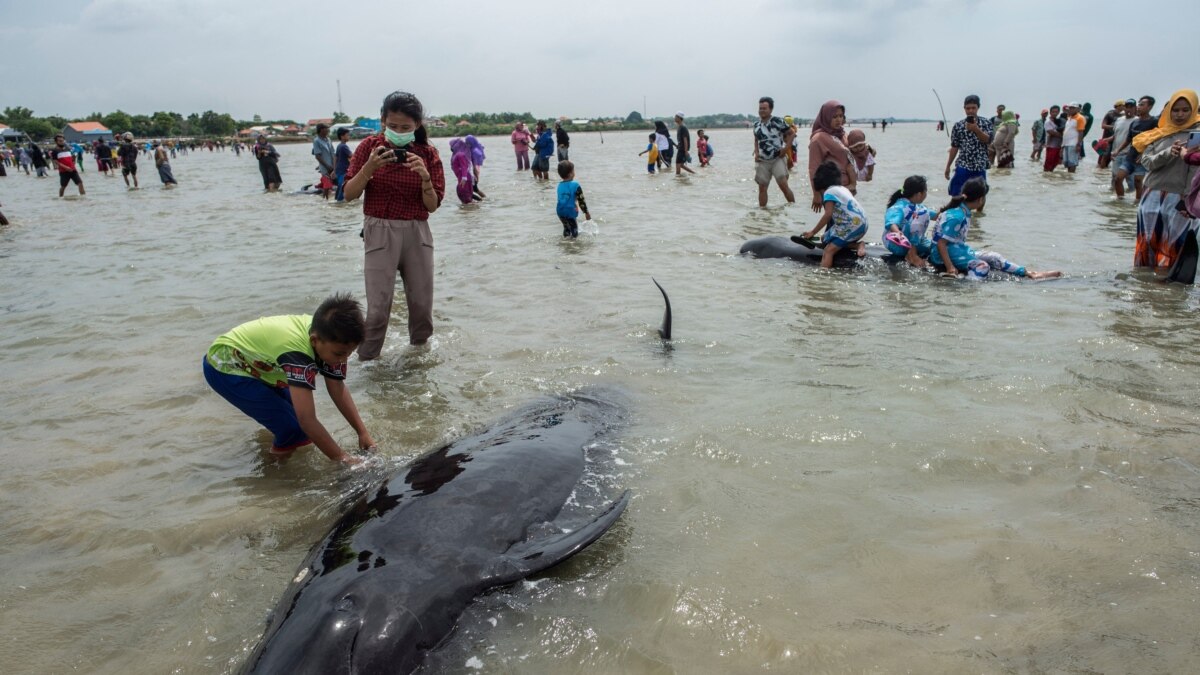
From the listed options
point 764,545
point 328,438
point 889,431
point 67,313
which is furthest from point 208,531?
point 67,313

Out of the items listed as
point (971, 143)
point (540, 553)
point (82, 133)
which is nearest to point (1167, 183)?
point (971, 143)

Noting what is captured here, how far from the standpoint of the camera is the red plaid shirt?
210 inches

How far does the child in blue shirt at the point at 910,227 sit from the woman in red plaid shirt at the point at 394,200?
547 cm

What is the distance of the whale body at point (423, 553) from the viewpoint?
7.35ft

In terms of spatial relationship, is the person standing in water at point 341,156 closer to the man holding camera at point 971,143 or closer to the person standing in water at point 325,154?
the person standing in water at point 325,154

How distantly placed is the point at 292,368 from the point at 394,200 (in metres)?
2.16

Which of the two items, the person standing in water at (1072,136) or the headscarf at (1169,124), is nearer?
the headscarf at (1169,124)

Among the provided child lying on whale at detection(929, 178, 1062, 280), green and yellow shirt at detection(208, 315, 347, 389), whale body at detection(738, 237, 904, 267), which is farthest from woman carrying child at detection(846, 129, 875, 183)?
green and yellow shirt at detection(208, 315, 347, 389)

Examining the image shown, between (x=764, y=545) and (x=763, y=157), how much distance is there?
10699 millimetres

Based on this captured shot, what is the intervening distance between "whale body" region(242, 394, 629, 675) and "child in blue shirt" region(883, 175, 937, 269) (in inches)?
237

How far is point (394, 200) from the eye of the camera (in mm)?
5402

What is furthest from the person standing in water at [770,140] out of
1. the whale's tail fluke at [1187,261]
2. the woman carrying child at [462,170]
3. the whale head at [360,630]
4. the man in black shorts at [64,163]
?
the man in black shorts at [64,163]

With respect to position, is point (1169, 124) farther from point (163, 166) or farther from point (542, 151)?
point (163, 166)

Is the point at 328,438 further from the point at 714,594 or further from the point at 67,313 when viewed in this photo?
the point at 67,313
